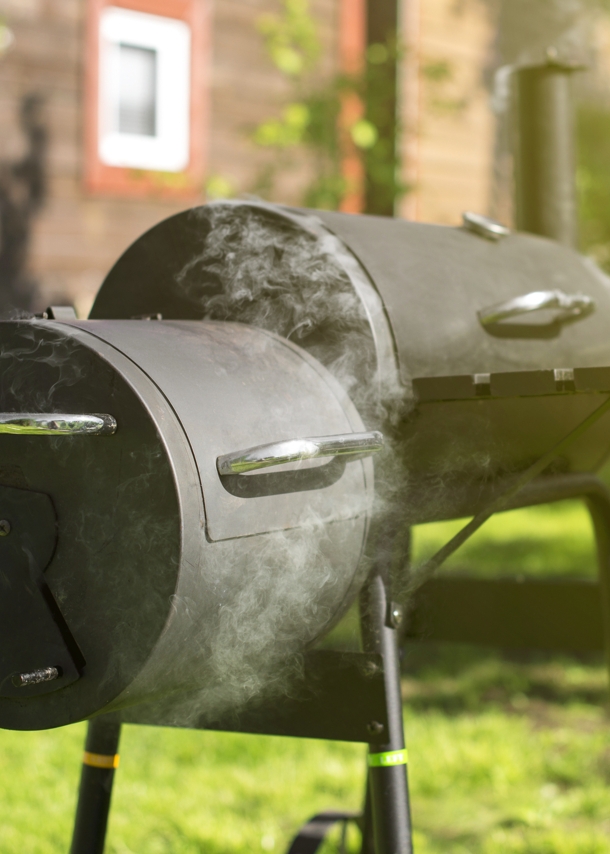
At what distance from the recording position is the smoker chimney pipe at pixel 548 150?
250 cm

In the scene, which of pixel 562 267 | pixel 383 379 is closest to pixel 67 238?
pixel 562 267

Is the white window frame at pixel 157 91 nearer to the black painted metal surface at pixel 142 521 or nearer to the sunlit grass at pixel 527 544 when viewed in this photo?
the sunlit grass at pixel 527 544

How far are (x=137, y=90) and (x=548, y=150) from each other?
10.5 feet

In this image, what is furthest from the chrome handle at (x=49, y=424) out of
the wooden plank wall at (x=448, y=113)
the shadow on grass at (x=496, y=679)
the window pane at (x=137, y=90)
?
the wooden plank wall at (x=448, y=113)

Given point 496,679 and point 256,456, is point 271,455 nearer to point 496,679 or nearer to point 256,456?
point 256,456

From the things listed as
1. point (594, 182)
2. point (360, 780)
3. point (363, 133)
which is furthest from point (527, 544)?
point (360, 780)

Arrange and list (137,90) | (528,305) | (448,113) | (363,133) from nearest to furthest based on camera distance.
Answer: (528,305)
(363,133)
(137,90)
(448,113)

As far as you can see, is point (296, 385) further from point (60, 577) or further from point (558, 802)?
point (558, 802)

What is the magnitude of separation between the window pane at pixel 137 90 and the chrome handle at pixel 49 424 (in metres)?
4.33

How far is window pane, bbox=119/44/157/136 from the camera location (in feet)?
16.6

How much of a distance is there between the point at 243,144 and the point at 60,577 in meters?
4.54

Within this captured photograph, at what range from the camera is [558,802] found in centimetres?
252

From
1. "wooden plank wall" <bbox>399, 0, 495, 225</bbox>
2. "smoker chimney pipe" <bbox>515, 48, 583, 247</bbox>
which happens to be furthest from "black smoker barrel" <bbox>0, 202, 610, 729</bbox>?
"wooden plank wall" <bbox>399, 0, 495, 225</bbox>

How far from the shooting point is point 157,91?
518 centimetres
